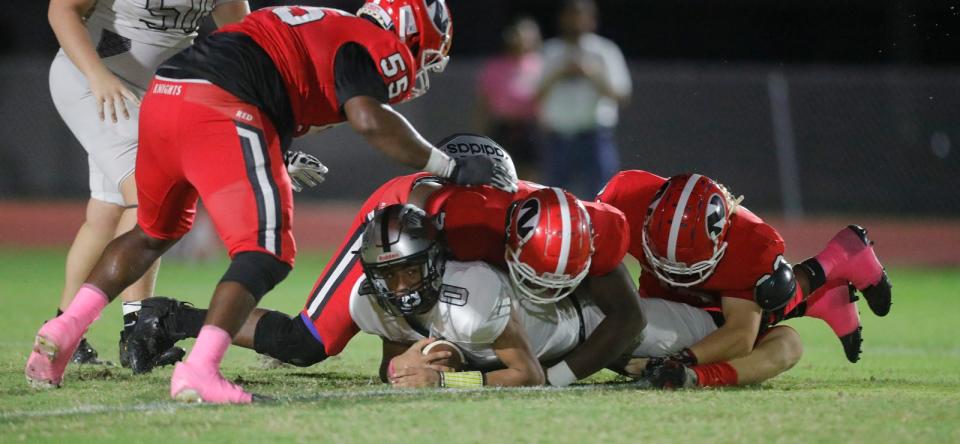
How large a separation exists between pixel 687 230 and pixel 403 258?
1.21 meters

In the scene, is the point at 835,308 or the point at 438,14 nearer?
the point at 438,14

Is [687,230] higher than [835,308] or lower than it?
higher

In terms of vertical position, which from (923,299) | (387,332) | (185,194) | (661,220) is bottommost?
(923,299)

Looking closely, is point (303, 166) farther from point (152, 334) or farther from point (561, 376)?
point (561, 376)

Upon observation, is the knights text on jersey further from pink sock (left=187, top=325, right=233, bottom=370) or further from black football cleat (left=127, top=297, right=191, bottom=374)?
pink sock (left=187, top=325, right=233, bottom=370)

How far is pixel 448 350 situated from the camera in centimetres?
493

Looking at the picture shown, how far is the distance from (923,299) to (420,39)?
19.2 ft

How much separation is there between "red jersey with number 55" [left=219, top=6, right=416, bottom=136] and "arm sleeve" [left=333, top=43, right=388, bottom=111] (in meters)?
0.03

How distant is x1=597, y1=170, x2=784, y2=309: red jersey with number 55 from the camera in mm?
5297

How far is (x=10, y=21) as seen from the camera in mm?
16312

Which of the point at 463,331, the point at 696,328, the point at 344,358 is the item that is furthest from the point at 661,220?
the point at 344,358

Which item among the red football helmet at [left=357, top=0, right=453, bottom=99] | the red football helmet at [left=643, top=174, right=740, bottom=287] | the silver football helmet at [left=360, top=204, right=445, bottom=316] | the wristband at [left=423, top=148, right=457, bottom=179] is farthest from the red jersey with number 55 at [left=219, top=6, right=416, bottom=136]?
the red football helmet at [left=643, top=174, right=740, bottom=287]

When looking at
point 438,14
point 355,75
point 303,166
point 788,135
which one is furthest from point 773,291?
point 788,135

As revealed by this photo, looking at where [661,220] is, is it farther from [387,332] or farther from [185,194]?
[185,194]
